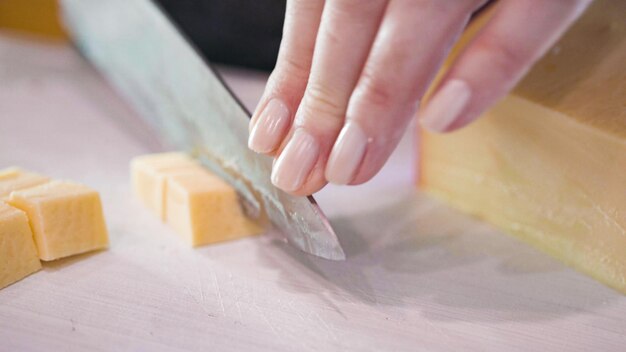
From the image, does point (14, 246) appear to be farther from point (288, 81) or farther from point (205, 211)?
point (288, 81)

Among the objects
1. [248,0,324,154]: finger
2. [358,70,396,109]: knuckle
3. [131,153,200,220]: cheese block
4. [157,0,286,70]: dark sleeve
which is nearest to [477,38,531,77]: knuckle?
[358,70,396,109]: knuckle

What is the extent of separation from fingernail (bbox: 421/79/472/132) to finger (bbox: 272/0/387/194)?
11 centimetres

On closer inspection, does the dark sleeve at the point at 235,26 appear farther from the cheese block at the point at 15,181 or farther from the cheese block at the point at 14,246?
the cheese block at the point at 14,246

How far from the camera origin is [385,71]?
817 mm

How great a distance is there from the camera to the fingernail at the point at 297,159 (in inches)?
34.7

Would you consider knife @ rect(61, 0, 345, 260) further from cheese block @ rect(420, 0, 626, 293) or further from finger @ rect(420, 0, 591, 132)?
cheese block @ rect(420, 0, 626, 293)

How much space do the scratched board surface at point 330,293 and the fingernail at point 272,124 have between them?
253 millimetres

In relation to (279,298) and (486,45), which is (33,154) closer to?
(279,298)

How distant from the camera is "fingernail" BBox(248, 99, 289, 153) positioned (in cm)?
93

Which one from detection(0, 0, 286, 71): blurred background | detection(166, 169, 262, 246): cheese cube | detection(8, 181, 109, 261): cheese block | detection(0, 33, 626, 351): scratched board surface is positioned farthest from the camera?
detection(0, 0, 286, 71): blurred background

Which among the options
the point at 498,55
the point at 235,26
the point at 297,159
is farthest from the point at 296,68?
the point at 235,26

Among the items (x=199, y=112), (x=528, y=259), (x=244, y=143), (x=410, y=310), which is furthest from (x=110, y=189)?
(x=528, y=259)

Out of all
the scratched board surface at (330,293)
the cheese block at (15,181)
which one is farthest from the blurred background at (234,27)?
the cheese block at (15,181)

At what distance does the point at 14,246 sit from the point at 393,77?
634 mm
